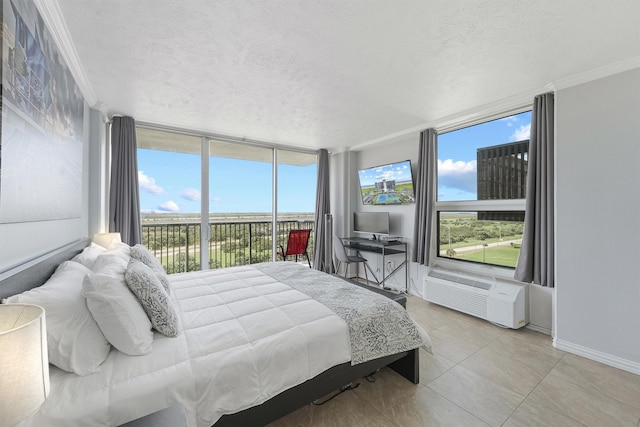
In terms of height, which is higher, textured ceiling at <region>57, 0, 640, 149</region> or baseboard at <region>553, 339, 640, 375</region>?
textured ceiling at <region>57, 0, 640, 149</region>

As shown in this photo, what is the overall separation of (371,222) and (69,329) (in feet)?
12.9

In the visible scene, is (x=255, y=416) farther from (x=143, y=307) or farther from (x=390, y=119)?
(x=390, y=119)

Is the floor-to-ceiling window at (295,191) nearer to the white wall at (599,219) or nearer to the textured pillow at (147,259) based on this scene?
the textured pillow at (147,259)

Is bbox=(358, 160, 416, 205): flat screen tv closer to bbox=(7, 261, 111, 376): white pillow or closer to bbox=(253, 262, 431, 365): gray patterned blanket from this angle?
bbox=(253, 262, 431, 365): gray patterned blanket

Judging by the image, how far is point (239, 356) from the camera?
1313mm

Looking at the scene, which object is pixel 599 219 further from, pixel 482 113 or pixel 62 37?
pixel 62 37

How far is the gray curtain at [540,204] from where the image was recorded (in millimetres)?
2555

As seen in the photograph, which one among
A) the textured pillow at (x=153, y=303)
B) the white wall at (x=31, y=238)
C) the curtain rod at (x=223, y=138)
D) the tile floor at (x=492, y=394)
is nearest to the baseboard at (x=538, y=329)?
the tile floor at (x=492, y=394)

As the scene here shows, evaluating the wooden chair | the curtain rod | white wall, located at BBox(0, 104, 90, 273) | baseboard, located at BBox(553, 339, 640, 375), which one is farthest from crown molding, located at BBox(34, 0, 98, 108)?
baseboard, located at BBox(553, 339, 640, 375)

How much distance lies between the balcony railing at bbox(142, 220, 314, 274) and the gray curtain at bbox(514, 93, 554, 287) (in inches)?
138

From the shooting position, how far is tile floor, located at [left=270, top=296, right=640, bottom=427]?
1.62 metres

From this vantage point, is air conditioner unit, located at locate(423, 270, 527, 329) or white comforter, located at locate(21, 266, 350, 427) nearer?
white comforter, located at locate(21, 266, 350, 427)

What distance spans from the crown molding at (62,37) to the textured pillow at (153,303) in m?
1.57

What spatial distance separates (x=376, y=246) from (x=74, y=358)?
3.78 meters
